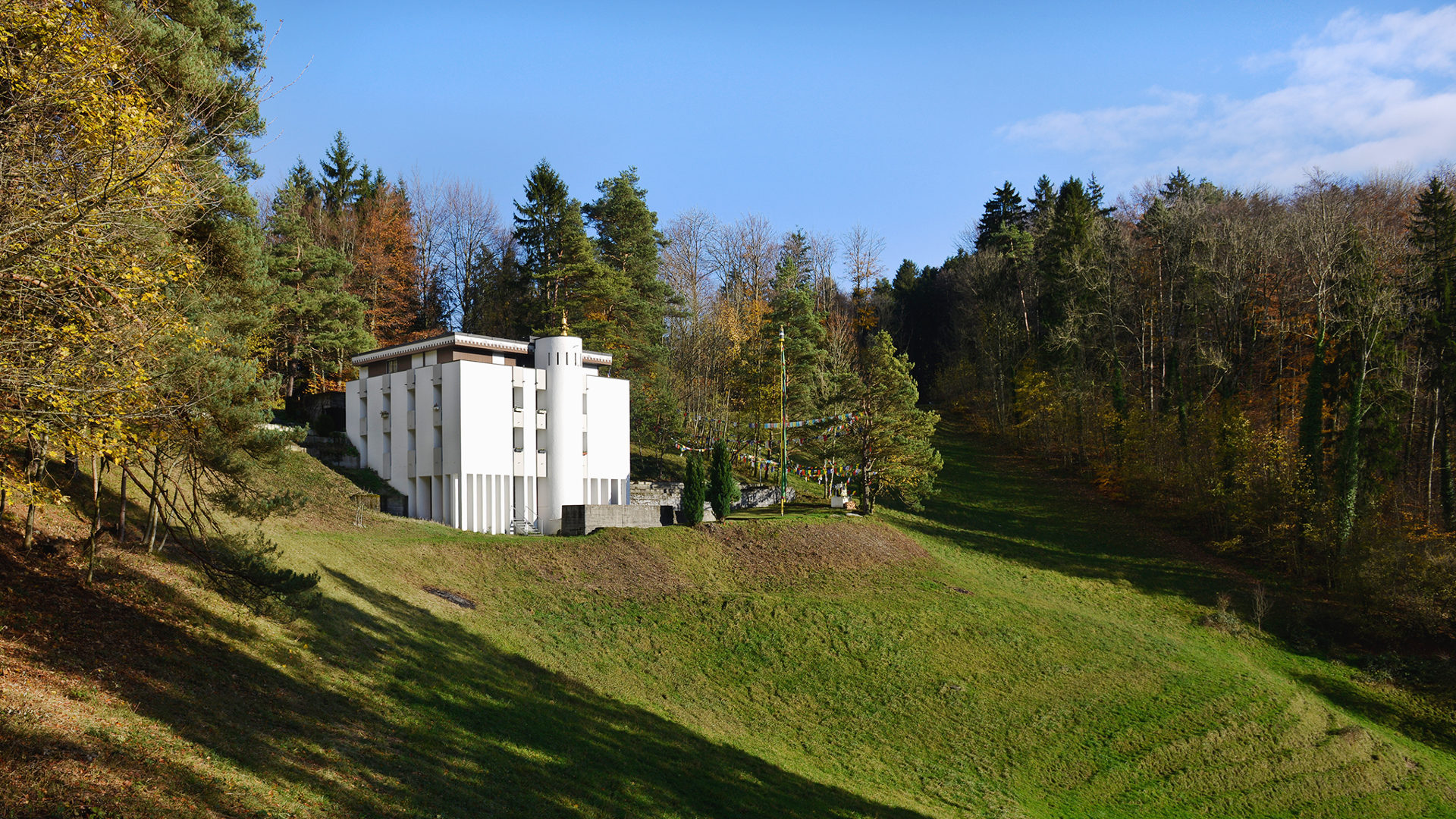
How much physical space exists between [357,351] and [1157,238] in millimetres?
42442

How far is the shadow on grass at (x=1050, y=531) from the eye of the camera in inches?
1299

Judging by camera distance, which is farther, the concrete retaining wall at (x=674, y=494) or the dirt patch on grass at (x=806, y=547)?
the concrete retaining wall at (x=674, y=494)

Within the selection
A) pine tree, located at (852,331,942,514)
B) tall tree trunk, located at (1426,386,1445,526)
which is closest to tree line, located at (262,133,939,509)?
pine tree, located at (852,331,942,514)

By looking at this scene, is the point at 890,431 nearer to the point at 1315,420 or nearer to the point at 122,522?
the point at 1315,420

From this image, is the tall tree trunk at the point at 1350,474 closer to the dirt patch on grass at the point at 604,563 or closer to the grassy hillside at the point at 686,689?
the grassy hillside at the point at 686,689

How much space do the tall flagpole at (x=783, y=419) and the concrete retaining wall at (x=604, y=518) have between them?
6242 mm

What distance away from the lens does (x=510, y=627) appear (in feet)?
67.4

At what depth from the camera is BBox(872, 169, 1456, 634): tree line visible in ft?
101

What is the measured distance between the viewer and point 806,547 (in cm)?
3014

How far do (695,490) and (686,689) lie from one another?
1146 cm

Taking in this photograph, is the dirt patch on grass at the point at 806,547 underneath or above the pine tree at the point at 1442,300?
underneath

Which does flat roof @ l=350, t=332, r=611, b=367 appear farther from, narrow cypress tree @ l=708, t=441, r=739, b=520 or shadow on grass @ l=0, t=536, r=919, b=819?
shadow on grass @ l=0, t=536, r=919, b=819

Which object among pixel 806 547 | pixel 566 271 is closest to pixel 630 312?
pixel 566 271

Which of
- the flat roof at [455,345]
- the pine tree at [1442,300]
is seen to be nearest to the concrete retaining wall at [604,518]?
the flat roof at [455,345]
